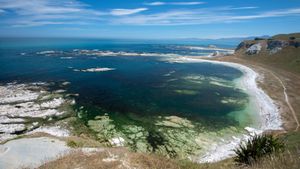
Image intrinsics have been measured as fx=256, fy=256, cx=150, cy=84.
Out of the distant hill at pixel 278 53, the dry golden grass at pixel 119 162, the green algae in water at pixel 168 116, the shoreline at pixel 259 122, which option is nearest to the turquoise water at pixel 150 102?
the green algae in water at pixel 168 116

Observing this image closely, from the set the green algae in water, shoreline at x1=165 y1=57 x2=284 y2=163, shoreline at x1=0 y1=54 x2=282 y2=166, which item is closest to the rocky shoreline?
the green algae in water

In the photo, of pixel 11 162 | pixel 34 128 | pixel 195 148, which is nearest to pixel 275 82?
pixel 195 148

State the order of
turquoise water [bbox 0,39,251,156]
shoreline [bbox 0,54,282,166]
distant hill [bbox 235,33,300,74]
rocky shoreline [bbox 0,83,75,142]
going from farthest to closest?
1. distant hill [bbox 235,33,300,74]
2. turquoise water [bbox 0,39,251,156]
3. rocky shoreline [bbox 0,83,75,142]
4. shoreline [bbox 0,54,282,166]

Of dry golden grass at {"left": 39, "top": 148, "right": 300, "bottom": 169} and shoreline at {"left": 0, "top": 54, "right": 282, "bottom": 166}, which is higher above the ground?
dry golden grass at {"left": 39, "top": 148, "right": 300, "bottom": 169}

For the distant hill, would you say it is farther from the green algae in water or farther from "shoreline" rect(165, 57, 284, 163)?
the green algae in water

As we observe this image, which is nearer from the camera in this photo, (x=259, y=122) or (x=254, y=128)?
(x=254, y=128)

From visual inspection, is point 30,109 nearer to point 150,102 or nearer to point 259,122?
point 150,102

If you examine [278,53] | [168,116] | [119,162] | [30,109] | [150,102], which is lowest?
[168,116]

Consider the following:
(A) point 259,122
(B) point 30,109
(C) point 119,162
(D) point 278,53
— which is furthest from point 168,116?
(D) point 278,53

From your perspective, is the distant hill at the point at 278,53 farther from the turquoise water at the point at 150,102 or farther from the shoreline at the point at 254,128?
the shoreline at the point at 254,128

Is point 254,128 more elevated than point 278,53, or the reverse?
point 278,53
